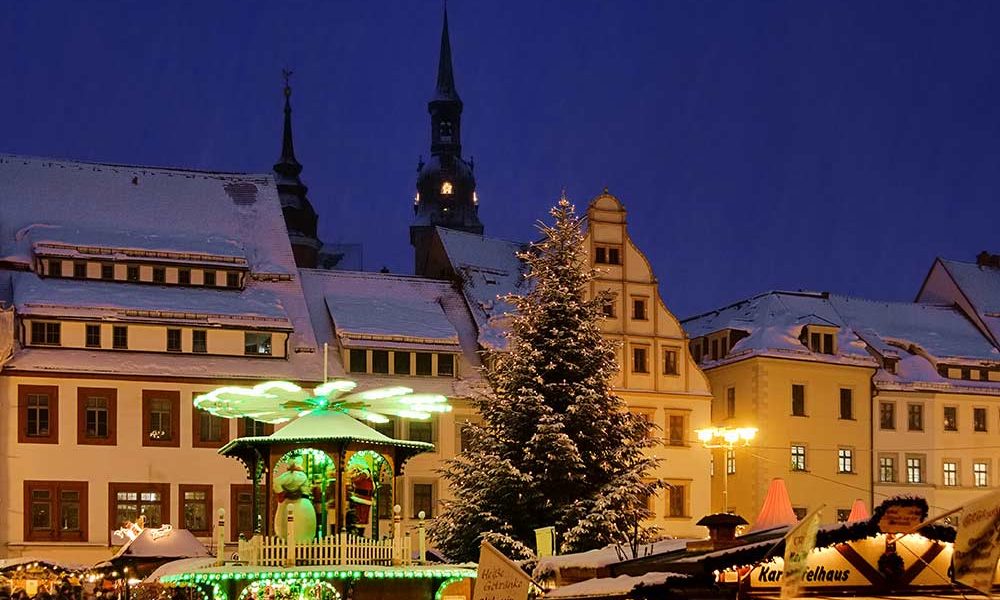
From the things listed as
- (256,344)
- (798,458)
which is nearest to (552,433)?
(256,344)

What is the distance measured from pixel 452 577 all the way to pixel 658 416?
2904 cm

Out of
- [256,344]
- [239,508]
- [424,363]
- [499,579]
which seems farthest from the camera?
[424,363]

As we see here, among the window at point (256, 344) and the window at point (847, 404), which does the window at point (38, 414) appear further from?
Answer: the window at point (847, 404)

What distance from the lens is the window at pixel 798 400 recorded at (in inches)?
2222

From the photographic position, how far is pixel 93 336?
159 ft

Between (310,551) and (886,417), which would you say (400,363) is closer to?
(886,417)

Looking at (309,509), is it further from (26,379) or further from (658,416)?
(658,416)

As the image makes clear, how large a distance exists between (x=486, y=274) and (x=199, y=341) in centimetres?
1196

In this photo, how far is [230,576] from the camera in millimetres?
24594

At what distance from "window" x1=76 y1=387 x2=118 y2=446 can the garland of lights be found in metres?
20.1

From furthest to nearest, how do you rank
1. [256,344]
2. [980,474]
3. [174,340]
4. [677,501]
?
[980,474]
[677,501]
[256,344]
[174,340]

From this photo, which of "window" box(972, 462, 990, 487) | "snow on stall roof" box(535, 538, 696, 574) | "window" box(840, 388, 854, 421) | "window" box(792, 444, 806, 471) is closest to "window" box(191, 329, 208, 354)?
"window" box(792, 444, 806, 471)

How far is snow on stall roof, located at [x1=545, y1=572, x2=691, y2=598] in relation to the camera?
15508mm

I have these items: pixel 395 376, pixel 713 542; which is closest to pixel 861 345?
pixel 395 376
